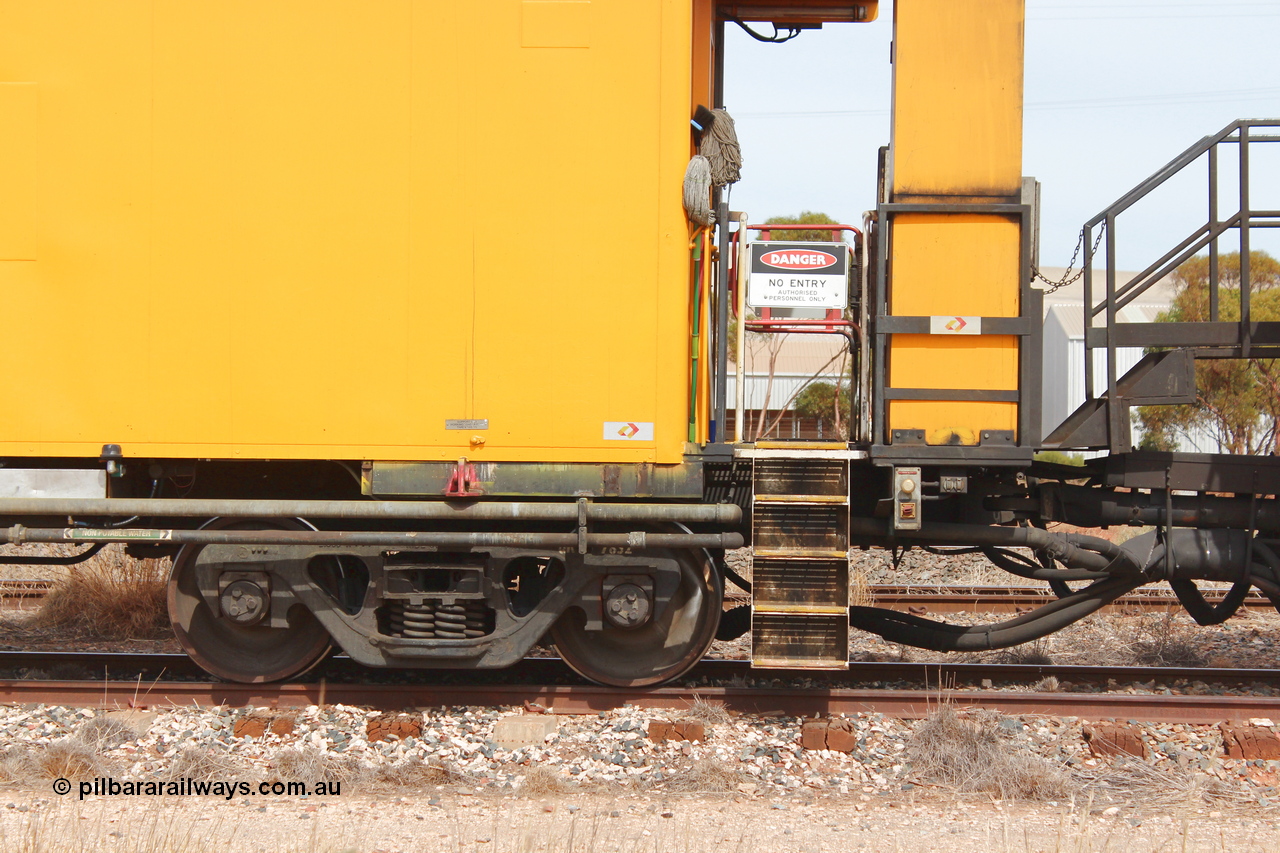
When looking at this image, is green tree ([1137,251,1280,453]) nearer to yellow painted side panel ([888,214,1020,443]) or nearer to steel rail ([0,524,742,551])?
yellow painted side panel ([888,214,1020,443])

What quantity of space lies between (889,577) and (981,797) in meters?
5.41

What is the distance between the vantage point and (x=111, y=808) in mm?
4172

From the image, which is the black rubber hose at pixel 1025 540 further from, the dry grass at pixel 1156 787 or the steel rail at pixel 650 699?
the dry grass at pixel 1156 787

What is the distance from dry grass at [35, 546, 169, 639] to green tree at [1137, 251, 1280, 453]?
74.1 ft

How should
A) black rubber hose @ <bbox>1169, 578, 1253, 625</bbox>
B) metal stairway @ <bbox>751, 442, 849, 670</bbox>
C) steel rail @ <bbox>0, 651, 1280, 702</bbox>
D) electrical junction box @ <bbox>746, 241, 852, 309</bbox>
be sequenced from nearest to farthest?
metal stairway @ <bbox>751, 442, 849, 670</bbox>
electrical junction box @ <bbox>746, 241, 852, 309</bbox>
black rubber hose @ <bbox>1169, 578, 1253, 625</bbox>
steel rail @ <bbox>0, 651, 1280, 702</bbox>

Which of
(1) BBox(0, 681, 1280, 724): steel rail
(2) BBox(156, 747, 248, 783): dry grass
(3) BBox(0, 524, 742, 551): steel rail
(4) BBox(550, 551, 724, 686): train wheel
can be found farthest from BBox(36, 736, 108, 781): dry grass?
(4) BBox(550, 551, 724, 686): train wheel

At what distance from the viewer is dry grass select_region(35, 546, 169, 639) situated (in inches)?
292

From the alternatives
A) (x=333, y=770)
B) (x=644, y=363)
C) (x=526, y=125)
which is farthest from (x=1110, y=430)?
(x=333, y=770)

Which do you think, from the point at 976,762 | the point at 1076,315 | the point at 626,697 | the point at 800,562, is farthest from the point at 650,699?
the point at 1076,315

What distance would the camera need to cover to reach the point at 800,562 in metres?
5.06

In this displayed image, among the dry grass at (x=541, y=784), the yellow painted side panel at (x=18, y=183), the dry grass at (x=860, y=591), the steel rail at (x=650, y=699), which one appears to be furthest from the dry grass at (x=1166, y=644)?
the yellow painted side panel at (x=18, y=183)

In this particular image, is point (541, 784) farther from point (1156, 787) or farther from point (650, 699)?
point (1156, 787)

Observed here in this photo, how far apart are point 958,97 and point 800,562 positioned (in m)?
2.59

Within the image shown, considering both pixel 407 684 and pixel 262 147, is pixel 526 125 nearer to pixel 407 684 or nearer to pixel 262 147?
pixel 262 147
